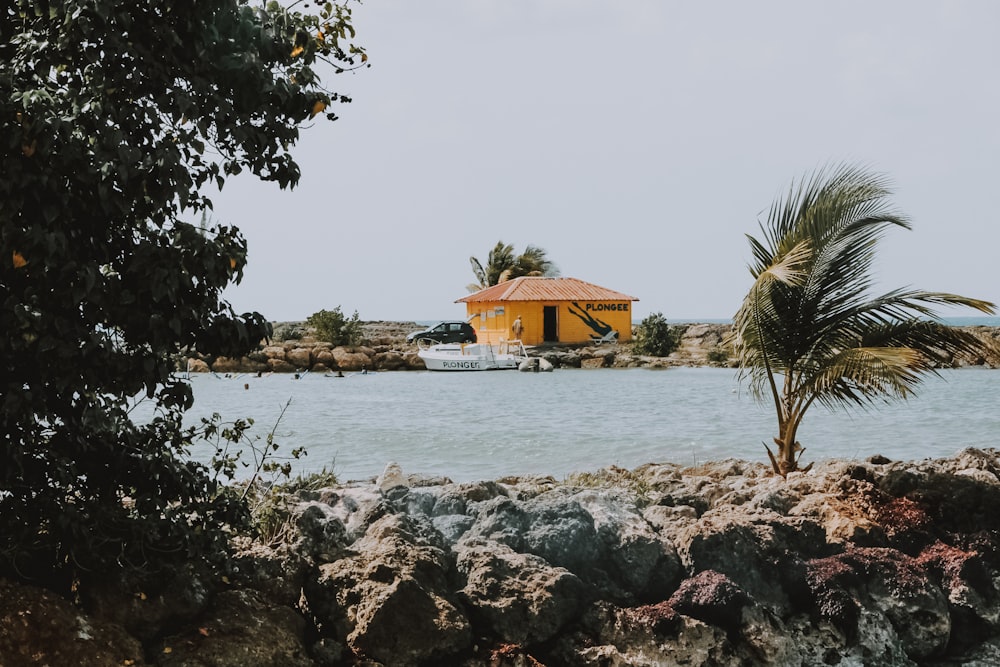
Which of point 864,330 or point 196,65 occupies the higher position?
point 196,65

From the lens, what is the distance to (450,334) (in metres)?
42.7

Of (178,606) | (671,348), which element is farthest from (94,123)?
(671,348)

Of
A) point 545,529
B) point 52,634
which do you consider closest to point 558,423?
point 545,529

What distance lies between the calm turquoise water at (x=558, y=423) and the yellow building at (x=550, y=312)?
38.7 ft

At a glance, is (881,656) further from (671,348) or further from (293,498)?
(671,348)

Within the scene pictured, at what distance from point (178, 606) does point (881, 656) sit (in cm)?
401

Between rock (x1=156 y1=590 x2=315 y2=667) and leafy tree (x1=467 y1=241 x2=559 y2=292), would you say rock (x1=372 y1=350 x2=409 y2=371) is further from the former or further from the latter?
rock (x1=156 y1=590 x2=315 y2=667)

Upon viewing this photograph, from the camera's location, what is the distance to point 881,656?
540cm

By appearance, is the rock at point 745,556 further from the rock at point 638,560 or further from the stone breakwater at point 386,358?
the stone breakwater at point 386,358

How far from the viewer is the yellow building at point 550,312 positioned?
43.1 metres

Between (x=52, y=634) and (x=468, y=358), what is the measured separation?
32467mm

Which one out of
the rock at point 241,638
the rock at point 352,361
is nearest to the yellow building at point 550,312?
the rock at point 352,361

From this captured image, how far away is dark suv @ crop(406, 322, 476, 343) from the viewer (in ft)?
140

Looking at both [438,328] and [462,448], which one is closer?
→ [462,448]
